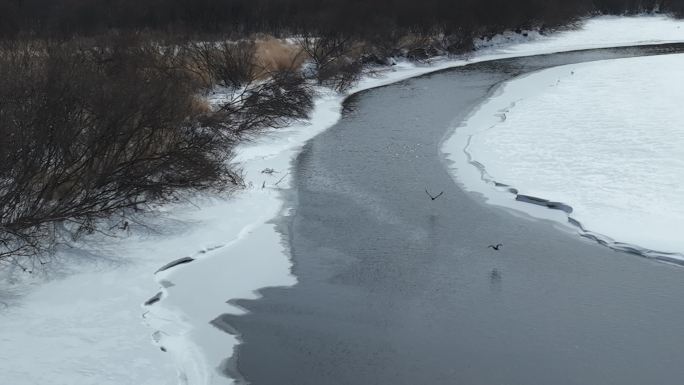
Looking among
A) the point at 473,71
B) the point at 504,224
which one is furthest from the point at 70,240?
the point at 473,71

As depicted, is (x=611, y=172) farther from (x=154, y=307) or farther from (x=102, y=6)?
(x=102, y=6)

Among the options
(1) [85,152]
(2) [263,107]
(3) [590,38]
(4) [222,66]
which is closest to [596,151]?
(2) [263,107]

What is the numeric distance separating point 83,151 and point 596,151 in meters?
8.66

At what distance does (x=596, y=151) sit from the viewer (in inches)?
533

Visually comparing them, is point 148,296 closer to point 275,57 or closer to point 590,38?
point 275,57

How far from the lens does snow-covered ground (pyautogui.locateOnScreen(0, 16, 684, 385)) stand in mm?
6285

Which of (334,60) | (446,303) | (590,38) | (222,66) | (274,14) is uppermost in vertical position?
(274,14)

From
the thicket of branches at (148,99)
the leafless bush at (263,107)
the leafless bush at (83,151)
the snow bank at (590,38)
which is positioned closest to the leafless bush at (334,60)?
the thicket of branches at (148,99)

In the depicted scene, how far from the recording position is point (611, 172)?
12117mm

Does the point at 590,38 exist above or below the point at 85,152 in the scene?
below

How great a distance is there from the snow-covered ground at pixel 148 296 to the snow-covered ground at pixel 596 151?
3.98 meters

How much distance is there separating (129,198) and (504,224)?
4.87 m

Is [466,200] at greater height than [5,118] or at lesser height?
lesser

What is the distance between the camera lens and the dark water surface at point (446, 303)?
638cm
